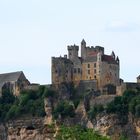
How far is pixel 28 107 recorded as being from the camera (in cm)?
12144

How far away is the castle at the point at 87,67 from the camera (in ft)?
400

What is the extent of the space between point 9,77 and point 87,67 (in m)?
8.29

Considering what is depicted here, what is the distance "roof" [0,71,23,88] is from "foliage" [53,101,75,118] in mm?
8836

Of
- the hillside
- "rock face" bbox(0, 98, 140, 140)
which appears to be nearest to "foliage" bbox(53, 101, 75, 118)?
the hillside

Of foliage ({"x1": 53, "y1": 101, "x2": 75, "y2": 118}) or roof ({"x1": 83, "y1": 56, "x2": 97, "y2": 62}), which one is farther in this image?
roof ({"x1": 83, "y1": 56, "x2": 97, "y2": 62})

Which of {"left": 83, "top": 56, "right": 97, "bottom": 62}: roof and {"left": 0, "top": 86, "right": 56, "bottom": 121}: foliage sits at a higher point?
{"left": 83, "top": 56, "right": 97, "bottom": 62}: roof

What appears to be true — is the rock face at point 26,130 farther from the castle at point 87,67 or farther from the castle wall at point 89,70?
the castle wall at point 89,70

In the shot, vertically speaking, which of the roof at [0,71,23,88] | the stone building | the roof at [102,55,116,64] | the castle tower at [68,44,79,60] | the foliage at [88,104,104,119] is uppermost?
the castle tower at [68,44,79,60]

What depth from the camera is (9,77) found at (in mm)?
128250

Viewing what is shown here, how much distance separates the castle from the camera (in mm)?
121938

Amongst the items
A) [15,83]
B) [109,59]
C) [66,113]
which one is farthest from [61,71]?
[66,113]

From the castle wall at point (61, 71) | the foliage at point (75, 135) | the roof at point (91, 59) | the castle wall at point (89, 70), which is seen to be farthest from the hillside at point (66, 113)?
the foliage at point (75, 135)

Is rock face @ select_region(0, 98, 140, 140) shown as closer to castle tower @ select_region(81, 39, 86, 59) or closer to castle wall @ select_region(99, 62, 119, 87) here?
castle wall @ select_region(99, 62, 119, 87)

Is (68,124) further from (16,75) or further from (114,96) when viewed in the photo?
(16,75)
